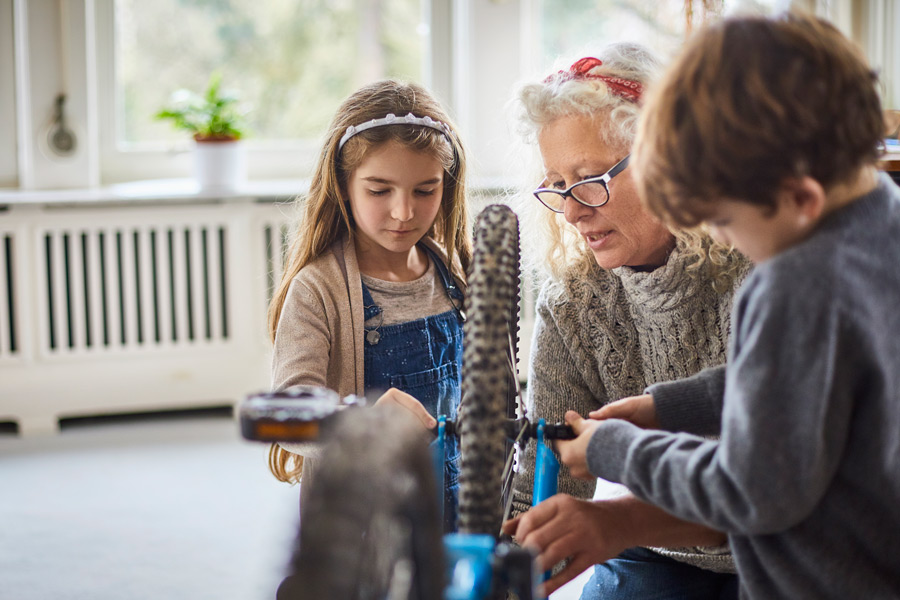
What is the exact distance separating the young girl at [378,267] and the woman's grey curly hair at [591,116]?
0.17 metres

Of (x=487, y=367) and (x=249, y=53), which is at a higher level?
(x=249, y=53)

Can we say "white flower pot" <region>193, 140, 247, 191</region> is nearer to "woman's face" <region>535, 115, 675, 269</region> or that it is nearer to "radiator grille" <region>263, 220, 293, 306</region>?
"radiator grille" <region>263, 220, 293, 306</region>

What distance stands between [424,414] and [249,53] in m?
2.92

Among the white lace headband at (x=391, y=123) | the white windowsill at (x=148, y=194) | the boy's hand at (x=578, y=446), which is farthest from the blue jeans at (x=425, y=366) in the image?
the white windowsill at (x=148, y=194)

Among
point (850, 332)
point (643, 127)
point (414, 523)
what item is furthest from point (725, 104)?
point (414, 523)

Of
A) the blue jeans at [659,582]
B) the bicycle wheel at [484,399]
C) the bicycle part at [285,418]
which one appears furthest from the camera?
the blue jeans at [659,582]

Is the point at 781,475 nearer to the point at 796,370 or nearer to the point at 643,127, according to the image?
the point at 796,370

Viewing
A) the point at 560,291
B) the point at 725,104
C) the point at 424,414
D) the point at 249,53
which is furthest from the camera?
the point at 249,53

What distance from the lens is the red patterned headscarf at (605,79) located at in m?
1.26

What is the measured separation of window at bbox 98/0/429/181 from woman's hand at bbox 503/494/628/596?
8.97ft

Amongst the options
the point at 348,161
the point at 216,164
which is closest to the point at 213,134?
the point at 216,164

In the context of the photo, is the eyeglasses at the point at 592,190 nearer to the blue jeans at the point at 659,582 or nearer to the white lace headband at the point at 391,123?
the white lace headband at the point at 391,123

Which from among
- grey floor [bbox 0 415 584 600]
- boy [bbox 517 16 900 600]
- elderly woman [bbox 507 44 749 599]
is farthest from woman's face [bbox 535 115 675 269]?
grey floor [bbox 0 415 584 600]

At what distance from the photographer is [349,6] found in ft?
11.9
